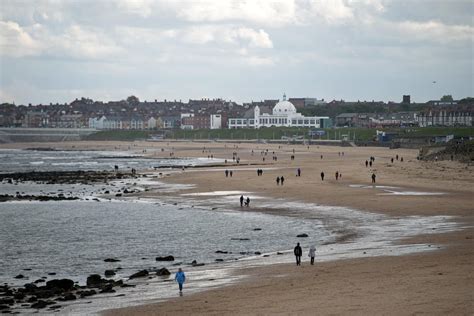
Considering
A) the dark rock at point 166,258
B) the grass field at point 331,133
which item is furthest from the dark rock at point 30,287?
the grass field at point 331,133

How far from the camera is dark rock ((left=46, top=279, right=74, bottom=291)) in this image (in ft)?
84.2

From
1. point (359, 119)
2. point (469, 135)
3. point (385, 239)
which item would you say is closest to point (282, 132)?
point (359, 119)

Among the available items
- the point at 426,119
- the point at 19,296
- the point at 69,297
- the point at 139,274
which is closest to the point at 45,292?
the point at 19,296

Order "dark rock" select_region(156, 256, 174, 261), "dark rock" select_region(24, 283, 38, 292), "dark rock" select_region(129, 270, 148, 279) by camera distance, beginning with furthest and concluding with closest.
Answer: "dark rock" select_region(156, 256, 174, 261)
"dark rock" select_region(129, 270, 148, 279)
"dark rock" select_region(24, 283, 38, 292)

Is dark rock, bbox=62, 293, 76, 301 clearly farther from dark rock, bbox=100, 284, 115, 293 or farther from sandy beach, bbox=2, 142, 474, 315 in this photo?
sandy beach, bbox=2, 142, 474, 315

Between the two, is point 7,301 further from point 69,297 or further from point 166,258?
point 166,258

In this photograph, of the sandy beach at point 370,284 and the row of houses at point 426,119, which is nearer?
the sandy beach at point 370,284

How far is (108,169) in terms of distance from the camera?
8506 centimetres

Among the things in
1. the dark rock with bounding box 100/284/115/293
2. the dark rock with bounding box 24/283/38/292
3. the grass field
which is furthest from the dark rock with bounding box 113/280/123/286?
the grass field

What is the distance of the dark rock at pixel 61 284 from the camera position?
25656 mm

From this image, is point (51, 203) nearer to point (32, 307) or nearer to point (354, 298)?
point (32, 307)

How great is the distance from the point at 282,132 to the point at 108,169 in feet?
327

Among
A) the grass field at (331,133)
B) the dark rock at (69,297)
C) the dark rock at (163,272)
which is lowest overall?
the dark rock at (69,297)

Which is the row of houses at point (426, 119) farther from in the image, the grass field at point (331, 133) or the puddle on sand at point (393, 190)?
the puddle on sand at point (393, 190)
